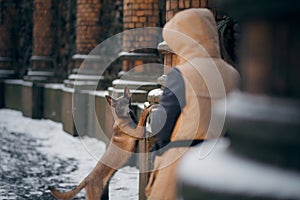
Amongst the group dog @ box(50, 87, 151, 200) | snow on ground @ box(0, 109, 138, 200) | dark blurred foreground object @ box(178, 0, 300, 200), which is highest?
dark blurred foreground object @ box(178, 0, 300, 200)

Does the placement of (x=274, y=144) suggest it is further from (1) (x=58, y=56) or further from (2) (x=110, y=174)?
(1) (x=58, y=56)

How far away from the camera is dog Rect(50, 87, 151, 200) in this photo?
237 inches

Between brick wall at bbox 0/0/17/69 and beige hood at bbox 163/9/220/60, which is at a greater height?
beige hood at bbox 163/9/220/60

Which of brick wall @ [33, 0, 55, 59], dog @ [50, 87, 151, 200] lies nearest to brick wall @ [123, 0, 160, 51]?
dog @ [50, 87, 151, 200]

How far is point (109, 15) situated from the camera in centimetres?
1432

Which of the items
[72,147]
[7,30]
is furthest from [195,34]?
[7,30]

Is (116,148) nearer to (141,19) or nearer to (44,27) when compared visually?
(141,19)

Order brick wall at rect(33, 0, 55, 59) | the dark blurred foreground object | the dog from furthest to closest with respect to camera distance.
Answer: brick wall at rect(33, 0, 55, 59), the dog, the dark blurred foreground object

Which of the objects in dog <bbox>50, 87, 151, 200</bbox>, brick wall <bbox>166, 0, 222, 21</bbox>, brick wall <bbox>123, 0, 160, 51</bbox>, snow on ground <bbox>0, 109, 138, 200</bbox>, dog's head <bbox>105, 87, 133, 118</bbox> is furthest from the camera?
brick wall <bbox>123, 0, 160, 51</bbox>

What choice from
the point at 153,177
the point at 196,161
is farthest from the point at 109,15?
the point at 196,161

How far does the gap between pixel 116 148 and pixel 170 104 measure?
2.52m

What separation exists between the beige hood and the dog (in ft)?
7.25

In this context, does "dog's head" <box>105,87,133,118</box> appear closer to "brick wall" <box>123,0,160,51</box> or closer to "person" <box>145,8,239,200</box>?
"person" <box>145,8,239,200</box>

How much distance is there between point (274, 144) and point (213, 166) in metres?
0.27
